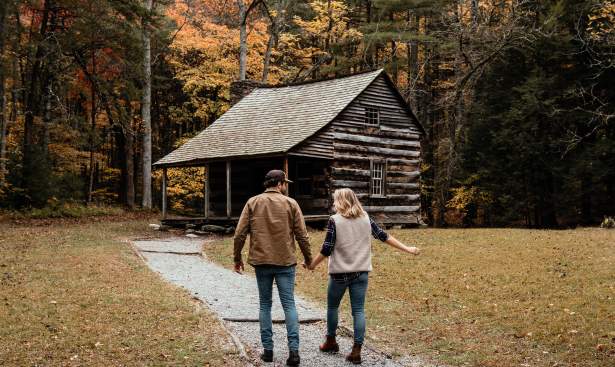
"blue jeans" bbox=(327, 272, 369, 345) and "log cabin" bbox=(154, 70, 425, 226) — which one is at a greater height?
"log cabin" bbox=(154, 70, 425, 226)

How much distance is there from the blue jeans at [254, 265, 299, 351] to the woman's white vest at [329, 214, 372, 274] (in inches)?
22.4

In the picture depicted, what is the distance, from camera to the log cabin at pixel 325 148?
2572 cm

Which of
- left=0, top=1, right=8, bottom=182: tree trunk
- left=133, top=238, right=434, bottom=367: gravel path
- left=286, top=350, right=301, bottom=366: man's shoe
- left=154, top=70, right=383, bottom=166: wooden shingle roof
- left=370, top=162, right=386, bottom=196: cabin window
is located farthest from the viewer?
left=370, top=162, right=386, bottom=196: cabin window

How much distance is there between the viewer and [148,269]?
600 inches

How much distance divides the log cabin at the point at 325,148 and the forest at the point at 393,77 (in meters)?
4.67

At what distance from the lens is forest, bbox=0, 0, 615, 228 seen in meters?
29.6

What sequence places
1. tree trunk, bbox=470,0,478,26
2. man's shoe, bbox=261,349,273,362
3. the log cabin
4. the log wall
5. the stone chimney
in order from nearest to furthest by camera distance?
man's shoe, bbox=261,349,273,362 < the log cabin < the log wall < tree trunk, bbox=470,0,478,26 < the stone chimney

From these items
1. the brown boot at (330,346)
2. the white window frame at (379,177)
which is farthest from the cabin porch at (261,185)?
the brown boot at (330,346)

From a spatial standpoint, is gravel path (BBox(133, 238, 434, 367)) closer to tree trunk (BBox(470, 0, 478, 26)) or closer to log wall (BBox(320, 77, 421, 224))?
log wall (BBox(320, 77, 421, 224))

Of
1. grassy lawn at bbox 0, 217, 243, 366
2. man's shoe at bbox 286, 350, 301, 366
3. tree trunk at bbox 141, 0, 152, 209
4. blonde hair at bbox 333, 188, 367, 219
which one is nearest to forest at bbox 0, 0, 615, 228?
tree trunk at bbox 141, 0, 152, 209

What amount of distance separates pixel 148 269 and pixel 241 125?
14.2 m

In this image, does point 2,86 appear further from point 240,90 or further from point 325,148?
point 325,148

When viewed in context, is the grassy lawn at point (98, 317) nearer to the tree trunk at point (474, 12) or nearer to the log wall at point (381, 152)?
the log wall at point (381, 152)

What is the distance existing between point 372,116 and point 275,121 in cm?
425
